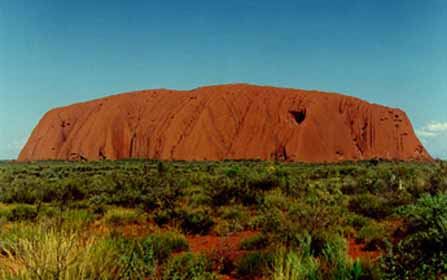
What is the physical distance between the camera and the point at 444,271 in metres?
3.52

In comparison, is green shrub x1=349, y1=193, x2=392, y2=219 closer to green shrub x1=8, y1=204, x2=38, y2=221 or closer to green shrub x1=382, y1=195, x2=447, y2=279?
green shrub x1=382, y1=195, x2=447, y2=279

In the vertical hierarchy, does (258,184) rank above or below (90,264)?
below

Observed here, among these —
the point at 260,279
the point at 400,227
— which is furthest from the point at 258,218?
the point at 260,279

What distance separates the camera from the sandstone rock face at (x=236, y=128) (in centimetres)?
5378

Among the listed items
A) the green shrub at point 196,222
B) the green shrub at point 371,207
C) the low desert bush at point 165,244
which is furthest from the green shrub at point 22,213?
the green shrub at point 371,207

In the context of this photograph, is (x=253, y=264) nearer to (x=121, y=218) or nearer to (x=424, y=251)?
(x=424, y=251)

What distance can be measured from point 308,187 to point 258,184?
70.0 inches

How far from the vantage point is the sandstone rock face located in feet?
176

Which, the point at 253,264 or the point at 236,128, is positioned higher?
the point at 236,128

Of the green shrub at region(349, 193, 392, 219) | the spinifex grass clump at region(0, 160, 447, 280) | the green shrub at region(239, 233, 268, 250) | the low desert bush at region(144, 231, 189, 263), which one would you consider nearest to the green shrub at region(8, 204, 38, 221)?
the spinifex grass clump at region(0, 160, 447, 280)

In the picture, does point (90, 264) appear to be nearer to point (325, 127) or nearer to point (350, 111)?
point (325, 127)

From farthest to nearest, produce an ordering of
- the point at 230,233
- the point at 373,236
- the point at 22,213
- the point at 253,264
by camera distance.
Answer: the point at 22,213 → the point at 373,236 → the point at 230,233 → the point at 253,264

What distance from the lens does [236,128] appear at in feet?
185

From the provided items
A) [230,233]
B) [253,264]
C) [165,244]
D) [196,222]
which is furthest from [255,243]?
[196,222]
